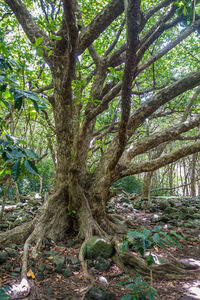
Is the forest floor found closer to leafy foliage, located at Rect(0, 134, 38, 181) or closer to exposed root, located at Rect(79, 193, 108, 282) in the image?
exposed root, located at Rect(79, 193, 108, 282)

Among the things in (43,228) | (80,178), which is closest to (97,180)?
(80,178)

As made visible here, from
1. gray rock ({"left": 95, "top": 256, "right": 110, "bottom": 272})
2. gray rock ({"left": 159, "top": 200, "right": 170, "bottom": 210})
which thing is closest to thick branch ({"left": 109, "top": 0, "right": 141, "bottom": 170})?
gray rock ({"left": 95, "top": 256, "right": 110, "bottom": 272})

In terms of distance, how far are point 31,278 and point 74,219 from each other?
5.51 feet

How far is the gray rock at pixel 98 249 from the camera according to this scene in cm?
331

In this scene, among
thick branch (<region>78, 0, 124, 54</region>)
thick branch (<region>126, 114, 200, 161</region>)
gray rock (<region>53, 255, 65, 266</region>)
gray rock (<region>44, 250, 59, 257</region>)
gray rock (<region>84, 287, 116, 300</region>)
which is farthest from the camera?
thick branch (<region>126, 114, 200, 161</region>)

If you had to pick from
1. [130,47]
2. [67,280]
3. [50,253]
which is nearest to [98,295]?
[67,280]

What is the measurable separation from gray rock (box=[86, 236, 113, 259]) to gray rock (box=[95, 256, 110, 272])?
102 mm

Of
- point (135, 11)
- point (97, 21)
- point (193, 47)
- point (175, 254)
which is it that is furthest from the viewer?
point (193, 47)

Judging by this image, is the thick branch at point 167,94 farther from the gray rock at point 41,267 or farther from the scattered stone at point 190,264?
the gray rock at point 41,267

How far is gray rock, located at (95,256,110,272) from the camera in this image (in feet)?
10.0

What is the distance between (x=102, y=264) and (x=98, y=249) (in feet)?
0.88

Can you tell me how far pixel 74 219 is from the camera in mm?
4301

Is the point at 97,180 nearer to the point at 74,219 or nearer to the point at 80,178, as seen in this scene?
the point at 80,178

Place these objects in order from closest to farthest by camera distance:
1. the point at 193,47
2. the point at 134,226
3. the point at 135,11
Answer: the point at 135,11 → the point at 134,226 → the point at 193,47
